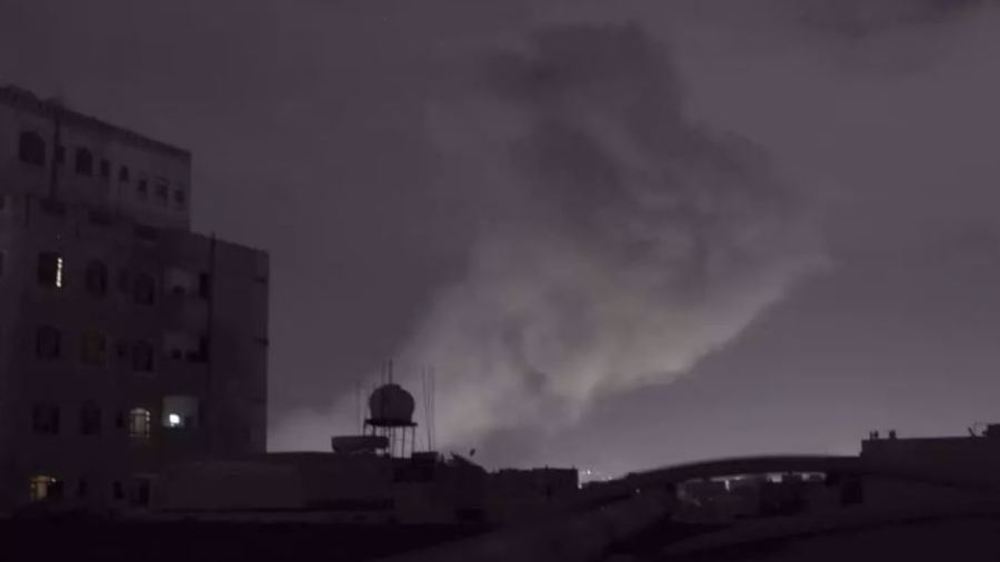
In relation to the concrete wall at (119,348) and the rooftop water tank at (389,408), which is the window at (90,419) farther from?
the rooftop water tank at (389,408)

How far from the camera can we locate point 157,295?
195 feet

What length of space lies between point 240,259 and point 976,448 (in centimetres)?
3833

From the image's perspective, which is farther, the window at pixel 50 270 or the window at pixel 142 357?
the window at pixel 142 357

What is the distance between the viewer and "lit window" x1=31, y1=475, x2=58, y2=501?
169 feet

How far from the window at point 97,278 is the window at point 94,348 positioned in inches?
73.9

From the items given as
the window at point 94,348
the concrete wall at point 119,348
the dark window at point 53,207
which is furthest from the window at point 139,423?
the dark window at point 53,207

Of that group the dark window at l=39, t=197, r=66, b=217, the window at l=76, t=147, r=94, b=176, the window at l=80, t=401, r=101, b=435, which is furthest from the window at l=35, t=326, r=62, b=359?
the window at l=76, t=147, r=94, b=176

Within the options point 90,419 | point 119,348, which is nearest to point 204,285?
point 119,348

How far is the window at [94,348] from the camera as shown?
54.5m

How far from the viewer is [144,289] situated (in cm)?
5884

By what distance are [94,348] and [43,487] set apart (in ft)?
21.5

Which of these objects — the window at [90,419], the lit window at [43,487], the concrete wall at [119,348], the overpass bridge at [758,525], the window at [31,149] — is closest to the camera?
the overpass bridge at [758,525]

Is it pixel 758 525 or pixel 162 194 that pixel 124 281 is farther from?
pixel 758 525

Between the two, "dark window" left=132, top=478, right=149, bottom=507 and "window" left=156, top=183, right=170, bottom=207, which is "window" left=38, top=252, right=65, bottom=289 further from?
"window" left=156, top=183, right=170, bottom=207
